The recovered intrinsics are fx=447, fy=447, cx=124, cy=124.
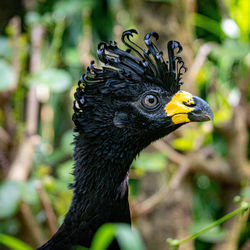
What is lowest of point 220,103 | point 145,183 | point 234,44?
point 145,183

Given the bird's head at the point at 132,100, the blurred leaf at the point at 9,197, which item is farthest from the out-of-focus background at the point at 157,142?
the bird's head at the point at 132,100

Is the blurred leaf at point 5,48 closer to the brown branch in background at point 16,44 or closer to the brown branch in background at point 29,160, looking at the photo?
the brown branch in background at point 16,44

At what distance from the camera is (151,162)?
3.83 m

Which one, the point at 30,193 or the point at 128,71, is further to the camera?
the point at 30,193

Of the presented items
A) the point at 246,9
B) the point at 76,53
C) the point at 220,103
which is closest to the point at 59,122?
the point at 76,53

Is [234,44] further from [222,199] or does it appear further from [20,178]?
[20,178]

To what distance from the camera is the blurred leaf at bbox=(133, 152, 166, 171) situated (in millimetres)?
3814

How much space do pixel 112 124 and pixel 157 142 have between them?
1.93 m

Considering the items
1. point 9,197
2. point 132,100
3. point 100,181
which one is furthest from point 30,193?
point 132,100

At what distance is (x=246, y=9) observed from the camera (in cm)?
531

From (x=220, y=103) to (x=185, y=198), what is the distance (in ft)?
3.94

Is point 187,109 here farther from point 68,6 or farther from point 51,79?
point 68,6

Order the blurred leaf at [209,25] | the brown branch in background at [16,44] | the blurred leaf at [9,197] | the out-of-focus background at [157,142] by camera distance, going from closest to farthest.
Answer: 1. the blurred leaf at [9,197]
2. the out-of-focus background at [157,142]
3. the brown branch in background at [16,44]
4. the blurred leaf at [209,25]

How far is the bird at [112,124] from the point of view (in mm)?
2408
